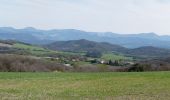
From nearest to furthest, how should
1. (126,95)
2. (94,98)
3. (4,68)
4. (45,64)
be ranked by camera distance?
(94,98)
(126,95)
(4,68)
(45,64)

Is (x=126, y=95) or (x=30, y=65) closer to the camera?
(x=126, y=95)

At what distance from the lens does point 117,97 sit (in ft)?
60.1

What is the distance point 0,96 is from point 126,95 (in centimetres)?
619

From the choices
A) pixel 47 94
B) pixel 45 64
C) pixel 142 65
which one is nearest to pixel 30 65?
pixel 45 64

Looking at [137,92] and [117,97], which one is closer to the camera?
[117,97]

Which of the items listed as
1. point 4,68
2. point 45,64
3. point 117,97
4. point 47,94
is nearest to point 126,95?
point 117,97

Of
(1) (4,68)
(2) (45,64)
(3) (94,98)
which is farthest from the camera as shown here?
(2) (45,64)

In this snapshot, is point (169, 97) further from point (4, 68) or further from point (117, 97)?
Answer: point (4, 68)

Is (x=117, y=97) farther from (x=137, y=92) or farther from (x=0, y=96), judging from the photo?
(x=0, y=96)

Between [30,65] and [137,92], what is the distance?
142 ft

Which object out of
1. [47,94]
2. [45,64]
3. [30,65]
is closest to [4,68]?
[30,65]

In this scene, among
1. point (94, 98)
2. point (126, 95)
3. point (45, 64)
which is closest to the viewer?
point (94, 98)

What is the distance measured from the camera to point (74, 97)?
60.2ft

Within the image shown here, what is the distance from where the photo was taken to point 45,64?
65.8 metres
